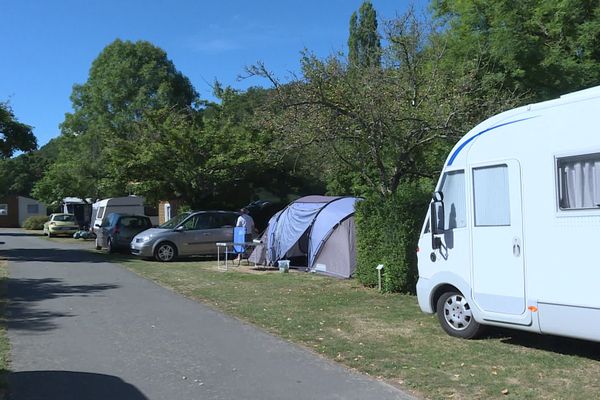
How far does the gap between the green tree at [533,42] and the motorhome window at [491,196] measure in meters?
8.10

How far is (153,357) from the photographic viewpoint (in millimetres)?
6883

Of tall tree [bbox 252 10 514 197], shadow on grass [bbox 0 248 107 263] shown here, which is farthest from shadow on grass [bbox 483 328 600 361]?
shadow on grass [bbox 0 248 107 263]

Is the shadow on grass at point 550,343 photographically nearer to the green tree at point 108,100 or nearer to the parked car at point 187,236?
the parked car at point 187,236

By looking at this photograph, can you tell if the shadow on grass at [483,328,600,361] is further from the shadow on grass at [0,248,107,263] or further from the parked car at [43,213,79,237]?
the parked car at [43,213,79,237]

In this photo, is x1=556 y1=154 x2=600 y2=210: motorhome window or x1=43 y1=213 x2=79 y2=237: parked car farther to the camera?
x1=43 y1=213 x2=79 y2=237: parked car

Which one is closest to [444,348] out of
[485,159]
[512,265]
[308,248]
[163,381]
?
[512,265]

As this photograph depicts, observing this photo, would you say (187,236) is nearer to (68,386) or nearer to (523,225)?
(68,386)

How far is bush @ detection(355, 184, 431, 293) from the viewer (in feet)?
37.4

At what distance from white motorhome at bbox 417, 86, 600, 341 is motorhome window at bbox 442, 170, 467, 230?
0.01 m

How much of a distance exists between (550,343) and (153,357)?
487cm

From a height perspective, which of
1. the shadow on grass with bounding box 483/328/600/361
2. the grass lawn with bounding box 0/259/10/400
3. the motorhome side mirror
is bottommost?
the shadow on grass with bounding box 483/328/600/361

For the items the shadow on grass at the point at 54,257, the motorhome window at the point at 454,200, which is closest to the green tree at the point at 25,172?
the shadow on grass at the point at 54,257

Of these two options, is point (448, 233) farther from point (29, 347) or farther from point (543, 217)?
point (29, 347)

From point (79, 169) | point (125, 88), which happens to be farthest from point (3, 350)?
point (125, 88)
